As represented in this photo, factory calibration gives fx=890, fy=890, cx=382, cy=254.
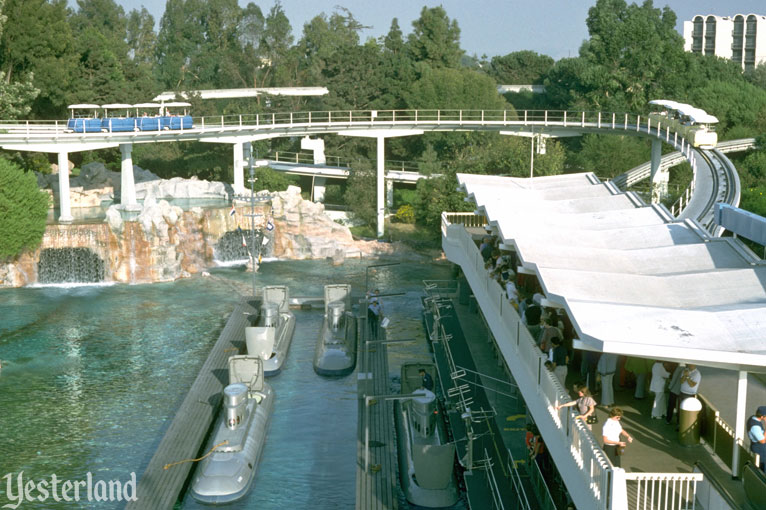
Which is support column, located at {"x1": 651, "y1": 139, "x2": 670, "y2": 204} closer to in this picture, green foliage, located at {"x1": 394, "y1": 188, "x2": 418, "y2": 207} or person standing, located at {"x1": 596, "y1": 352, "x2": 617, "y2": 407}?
green foliage, located at {"x1": 394, "y1": 188, "x2": 418, "y2": 207}

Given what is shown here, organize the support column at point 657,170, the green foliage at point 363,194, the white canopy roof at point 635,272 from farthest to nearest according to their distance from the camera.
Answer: the green foliage at point 363,194 < the support column at point 657,170 < the white canopy roof at point 635,272

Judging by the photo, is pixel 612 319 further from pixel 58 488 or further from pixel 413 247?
pixel 413 247

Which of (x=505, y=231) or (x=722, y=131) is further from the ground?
(x=722, y=131)

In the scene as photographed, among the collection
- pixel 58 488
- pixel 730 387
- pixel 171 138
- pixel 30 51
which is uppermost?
pixel 30 51

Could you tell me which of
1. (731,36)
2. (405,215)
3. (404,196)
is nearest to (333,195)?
(404,196)

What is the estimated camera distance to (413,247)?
6581 centimetres

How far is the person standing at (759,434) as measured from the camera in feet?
49.9

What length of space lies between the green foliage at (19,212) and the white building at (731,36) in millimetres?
114831

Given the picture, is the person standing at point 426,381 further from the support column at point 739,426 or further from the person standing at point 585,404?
the support column at point 739,426

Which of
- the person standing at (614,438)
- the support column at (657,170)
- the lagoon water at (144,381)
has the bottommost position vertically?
the lagoon water at (144,381)

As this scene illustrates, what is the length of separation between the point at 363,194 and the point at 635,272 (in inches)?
1925

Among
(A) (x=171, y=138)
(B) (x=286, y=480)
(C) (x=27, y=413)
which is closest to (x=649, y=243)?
(B) (x=286, y=480)

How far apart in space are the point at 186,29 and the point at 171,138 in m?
68.9

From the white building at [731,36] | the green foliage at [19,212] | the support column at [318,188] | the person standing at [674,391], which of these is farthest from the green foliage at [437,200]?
the white building at [731,36]
